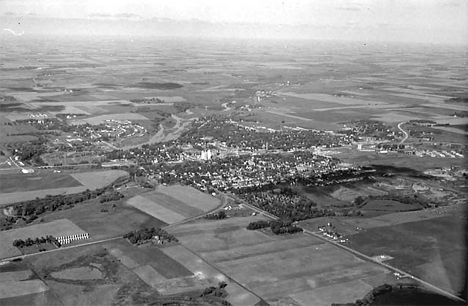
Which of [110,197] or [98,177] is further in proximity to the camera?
[98,177]

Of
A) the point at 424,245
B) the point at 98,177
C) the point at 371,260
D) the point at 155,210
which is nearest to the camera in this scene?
the point at 371,260

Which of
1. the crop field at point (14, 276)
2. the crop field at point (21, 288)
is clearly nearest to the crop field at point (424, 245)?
the crop field at point (21, 288)

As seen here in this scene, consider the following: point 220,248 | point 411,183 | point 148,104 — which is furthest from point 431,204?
point 148,104

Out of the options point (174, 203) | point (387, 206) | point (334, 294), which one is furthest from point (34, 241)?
point (387, 206)

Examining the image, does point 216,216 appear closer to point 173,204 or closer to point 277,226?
point 173,204

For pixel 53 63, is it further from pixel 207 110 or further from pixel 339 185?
pixel 339 185
